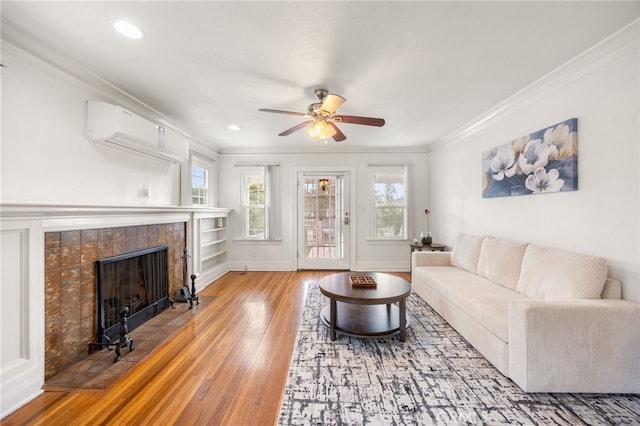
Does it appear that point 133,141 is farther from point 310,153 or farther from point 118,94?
point 310,153

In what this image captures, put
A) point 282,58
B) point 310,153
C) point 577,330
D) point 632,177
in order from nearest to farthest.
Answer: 1. point 577,330
2. point 632,177
3. point 282,58
4. point 310,153

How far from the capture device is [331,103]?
7.39 feet

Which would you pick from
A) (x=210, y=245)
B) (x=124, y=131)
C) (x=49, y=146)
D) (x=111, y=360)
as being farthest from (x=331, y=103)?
(x=210, y=245)

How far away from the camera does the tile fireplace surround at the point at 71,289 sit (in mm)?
1862

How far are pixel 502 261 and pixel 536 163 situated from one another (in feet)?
3.43

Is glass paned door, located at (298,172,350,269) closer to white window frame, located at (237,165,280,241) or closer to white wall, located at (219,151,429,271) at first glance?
white wall, located at (219,151,429,271)

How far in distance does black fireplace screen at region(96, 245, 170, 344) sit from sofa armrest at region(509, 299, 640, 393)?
332cm

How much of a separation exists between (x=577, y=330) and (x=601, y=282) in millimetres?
483

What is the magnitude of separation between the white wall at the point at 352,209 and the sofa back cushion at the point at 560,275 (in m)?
2.67

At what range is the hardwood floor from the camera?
1539 mm

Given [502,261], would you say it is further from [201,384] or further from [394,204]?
[201,384]

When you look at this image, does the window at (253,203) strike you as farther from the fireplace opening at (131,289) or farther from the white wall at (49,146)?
the white wall at (49,146)

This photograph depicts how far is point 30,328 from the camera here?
170 cm

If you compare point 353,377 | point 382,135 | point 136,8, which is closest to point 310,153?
point 382,135
